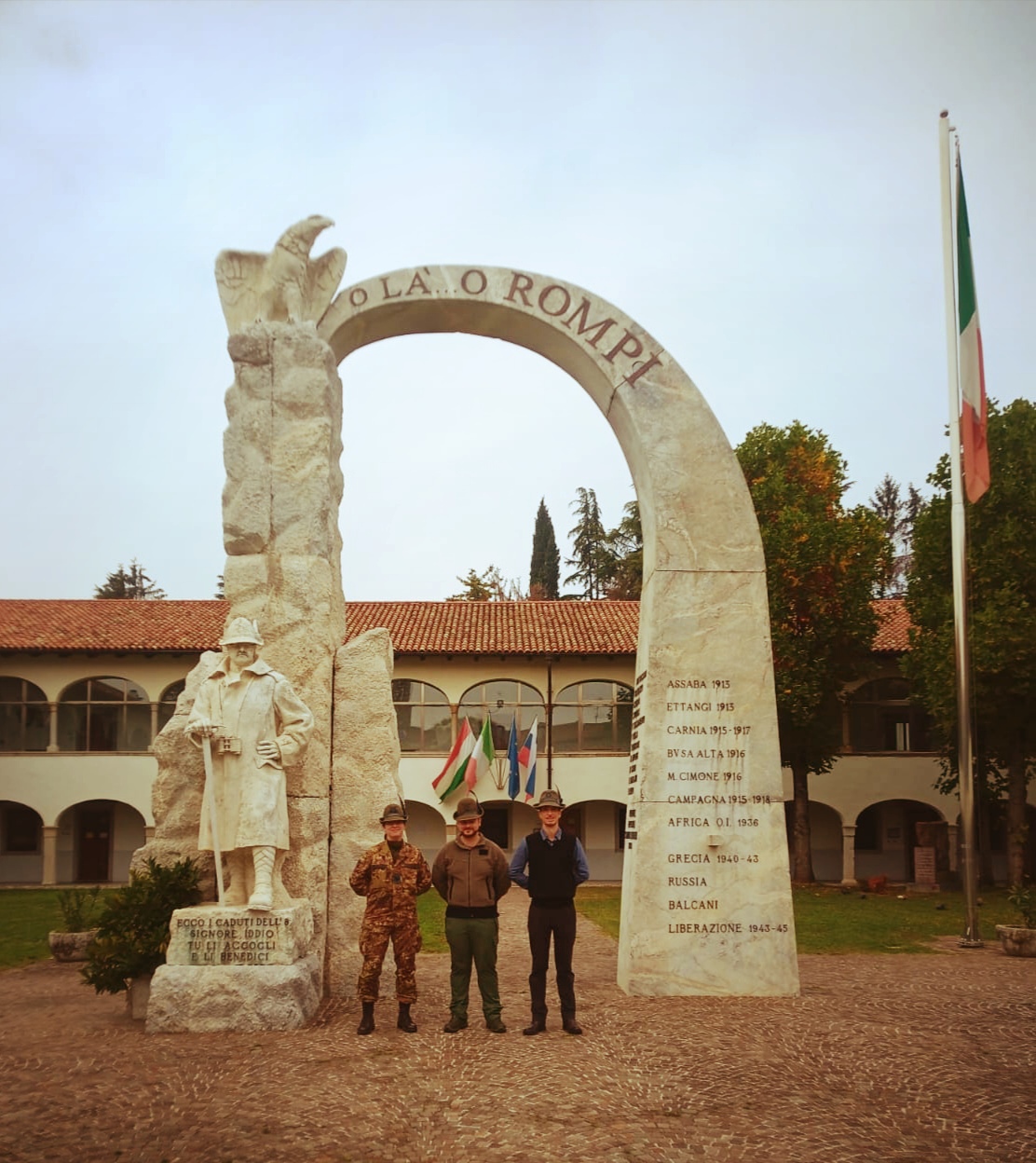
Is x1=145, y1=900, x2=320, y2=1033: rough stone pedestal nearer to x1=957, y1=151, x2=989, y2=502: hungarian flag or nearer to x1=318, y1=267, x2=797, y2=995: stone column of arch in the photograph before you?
x1=318, y1=267, x2=797, y2=995: stone column of arch

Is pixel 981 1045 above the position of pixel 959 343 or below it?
below

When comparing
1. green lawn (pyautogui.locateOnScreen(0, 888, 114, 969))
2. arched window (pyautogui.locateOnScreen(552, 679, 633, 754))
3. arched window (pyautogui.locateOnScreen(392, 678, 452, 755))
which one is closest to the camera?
green lawn (pyautogui.locateOnScreen(0, 888, 114, 969))

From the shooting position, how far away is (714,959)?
895cm

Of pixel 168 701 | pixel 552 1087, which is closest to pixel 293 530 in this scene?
pixel 552 1087

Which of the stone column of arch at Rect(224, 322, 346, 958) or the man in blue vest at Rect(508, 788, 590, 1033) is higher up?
the stone column of arch at Rect(224, 322, 346, 958)

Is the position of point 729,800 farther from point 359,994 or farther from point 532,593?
point 532,593

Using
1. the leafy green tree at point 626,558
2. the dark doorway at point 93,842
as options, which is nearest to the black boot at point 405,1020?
the dark doorway at point 93,842

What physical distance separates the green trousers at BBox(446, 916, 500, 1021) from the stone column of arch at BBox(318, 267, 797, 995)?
5.63 feet

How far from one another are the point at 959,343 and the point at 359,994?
10.3m

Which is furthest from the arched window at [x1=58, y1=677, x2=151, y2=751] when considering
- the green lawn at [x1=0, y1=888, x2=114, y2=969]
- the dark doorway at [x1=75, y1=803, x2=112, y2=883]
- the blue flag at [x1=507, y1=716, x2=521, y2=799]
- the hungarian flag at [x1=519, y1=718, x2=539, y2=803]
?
the hungarian flag at [x1=519, y1=718, x2=539, y2=803]

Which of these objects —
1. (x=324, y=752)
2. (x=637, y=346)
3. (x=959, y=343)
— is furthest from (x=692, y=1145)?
(x=959, y=343)

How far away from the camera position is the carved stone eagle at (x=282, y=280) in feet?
32.1

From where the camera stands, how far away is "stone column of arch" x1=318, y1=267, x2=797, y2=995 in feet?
29.5

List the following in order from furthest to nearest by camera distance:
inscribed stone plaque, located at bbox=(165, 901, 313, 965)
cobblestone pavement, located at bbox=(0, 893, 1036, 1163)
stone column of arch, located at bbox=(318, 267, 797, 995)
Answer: stone column of arch, located at bbox=(318, 267, 797, 995) < inscribed stone plaque, located at bbox=(165, 901, 313, 965) < cobblestone pavement, located at bbox=(0, 893, 1036, 1163)
